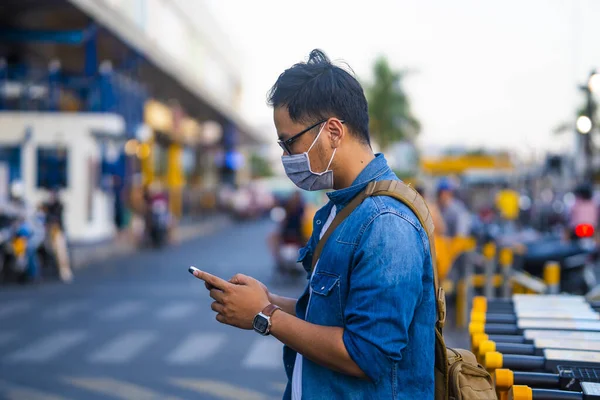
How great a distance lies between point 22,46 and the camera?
26.0 m

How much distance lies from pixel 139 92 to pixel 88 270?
1186cm

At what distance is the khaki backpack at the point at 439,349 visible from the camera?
2416 millimetres

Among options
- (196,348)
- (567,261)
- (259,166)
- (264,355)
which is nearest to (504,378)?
(264,355)

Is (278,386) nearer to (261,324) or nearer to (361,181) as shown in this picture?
(261,324)

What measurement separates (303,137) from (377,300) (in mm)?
603

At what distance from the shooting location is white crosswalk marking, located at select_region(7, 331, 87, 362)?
8.48 meters

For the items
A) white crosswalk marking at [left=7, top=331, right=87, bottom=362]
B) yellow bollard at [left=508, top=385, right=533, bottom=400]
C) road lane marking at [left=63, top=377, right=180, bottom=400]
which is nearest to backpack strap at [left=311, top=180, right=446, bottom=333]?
yellow bollard at [left=508, top=385, right=533, bottom=400]

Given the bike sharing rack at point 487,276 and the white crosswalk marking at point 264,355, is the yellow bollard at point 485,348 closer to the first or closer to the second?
the white crosswalk marking at point 264,355

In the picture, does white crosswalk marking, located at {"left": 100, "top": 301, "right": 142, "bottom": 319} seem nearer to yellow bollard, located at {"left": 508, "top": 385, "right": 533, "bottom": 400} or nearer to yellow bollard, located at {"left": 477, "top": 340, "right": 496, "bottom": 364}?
yellow bollard, located at {"left": 477, "top": 340, "right": 496, "bottom": 364}

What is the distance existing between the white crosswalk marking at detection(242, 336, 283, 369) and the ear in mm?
5831

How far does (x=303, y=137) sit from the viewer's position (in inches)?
99.9

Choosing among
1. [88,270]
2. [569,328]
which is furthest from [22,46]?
[569,328]

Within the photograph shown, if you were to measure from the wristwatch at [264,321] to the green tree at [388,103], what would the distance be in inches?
2232

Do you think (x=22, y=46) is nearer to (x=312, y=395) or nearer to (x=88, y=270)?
(x=88, y=270)
